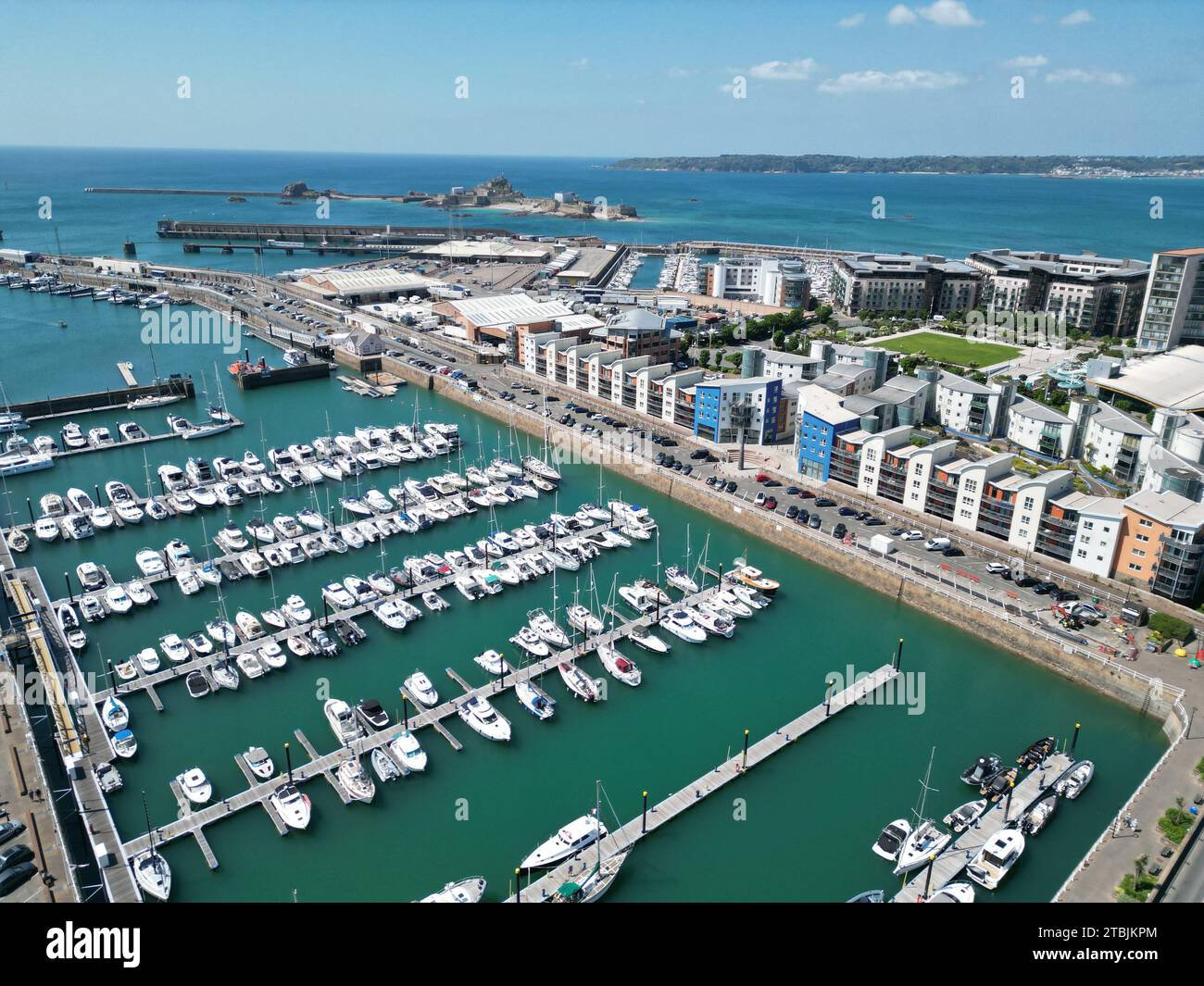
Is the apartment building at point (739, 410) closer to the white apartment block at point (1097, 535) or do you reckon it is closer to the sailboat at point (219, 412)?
the white apartment block at point (1097, 535)

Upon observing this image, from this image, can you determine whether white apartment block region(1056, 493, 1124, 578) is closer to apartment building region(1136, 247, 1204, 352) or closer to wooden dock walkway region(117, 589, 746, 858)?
wooden dock walkway region(117, 589, 746, 858)

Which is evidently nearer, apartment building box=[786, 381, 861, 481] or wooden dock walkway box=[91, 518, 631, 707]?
wooden dock walkway box=[91, 518, 631, 707]

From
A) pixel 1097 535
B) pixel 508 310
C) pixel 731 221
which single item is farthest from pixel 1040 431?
pixel 731 221

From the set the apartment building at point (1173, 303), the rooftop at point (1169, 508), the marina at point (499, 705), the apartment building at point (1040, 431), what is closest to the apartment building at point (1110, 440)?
the apartment building at point (1040, 431)

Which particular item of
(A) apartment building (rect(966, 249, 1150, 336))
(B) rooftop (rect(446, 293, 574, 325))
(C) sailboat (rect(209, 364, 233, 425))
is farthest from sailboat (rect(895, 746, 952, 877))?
(A) apartment building (rect(966, 249, 1150, 336))

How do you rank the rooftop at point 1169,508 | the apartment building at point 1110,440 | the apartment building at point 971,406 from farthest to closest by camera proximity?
1. the apartment building at point 971,406
2. the apartment building at point 1110,440
3. the rooftop at point 1169,508

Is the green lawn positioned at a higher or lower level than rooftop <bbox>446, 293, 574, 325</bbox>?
lower

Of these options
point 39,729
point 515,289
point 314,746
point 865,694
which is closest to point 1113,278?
point 515,289
